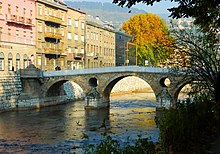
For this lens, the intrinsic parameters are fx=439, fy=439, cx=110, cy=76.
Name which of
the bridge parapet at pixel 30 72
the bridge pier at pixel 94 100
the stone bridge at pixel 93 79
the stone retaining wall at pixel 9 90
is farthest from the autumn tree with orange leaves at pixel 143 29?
the stone retaining wall at pixel 9 90

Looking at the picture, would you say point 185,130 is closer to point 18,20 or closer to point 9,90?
point 9,90

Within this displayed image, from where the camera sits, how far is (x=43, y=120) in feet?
119

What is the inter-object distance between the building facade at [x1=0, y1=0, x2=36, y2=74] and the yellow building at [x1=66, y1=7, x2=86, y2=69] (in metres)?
11.1

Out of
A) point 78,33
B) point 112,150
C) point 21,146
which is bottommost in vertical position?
point 21,146

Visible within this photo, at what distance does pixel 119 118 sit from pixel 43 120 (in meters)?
6.40

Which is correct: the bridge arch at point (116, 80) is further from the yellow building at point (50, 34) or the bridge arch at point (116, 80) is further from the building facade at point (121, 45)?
the building facade at point (121, 45)

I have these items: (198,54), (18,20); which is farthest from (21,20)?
(198,54)

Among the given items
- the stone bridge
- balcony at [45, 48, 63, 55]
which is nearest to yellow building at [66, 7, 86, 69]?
balcony at [45, 48, 63, 55]

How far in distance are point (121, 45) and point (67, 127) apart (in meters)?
61.7

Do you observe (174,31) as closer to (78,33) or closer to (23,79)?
(23,79)

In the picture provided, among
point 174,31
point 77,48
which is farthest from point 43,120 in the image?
point 77,48

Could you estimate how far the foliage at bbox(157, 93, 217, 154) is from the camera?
1230 centimetres

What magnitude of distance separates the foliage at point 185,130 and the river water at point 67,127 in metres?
4.60

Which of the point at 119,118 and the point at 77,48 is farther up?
the point at 77,48
